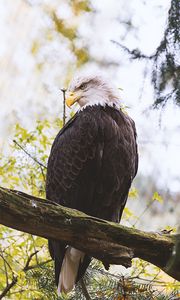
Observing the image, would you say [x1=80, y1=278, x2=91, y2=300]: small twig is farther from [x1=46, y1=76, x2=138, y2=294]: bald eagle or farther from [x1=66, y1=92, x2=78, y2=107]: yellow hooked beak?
[x1=66, y1=92, x2=78, y2=107]: yellow hooked beak

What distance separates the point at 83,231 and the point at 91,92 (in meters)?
1.34

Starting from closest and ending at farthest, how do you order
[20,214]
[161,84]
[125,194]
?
[20,214], [161,84], [125,194]

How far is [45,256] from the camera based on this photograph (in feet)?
10.9

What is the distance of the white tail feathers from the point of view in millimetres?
2703

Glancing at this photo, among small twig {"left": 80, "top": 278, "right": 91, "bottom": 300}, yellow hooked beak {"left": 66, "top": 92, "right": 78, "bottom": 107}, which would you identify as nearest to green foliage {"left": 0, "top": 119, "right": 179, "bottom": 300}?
small twig {"left": 80, "top": 278, "right": 91, "bottom": 300}

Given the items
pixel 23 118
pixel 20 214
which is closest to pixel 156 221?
pixel 23 118

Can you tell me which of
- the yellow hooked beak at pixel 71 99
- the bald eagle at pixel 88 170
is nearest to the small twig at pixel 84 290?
the bald eagle at pixel 88 170

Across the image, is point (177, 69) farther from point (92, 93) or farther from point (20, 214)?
point (92, 93)

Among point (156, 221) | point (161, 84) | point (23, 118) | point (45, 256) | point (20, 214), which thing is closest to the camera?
point (20, 214)

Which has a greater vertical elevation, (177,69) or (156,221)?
(156,221)

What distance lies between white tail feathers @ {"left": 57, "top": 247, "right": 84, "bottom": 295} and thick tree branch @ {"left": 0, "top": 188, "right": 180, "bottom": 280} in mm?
730

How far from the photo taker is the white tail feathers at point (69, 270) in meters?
2.70

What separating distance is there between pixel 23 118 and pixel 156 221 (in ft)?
6.07

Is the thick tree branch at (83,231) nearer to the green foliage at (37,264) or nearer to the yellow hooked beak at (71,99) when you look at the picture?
the green foliage at (37,264)
